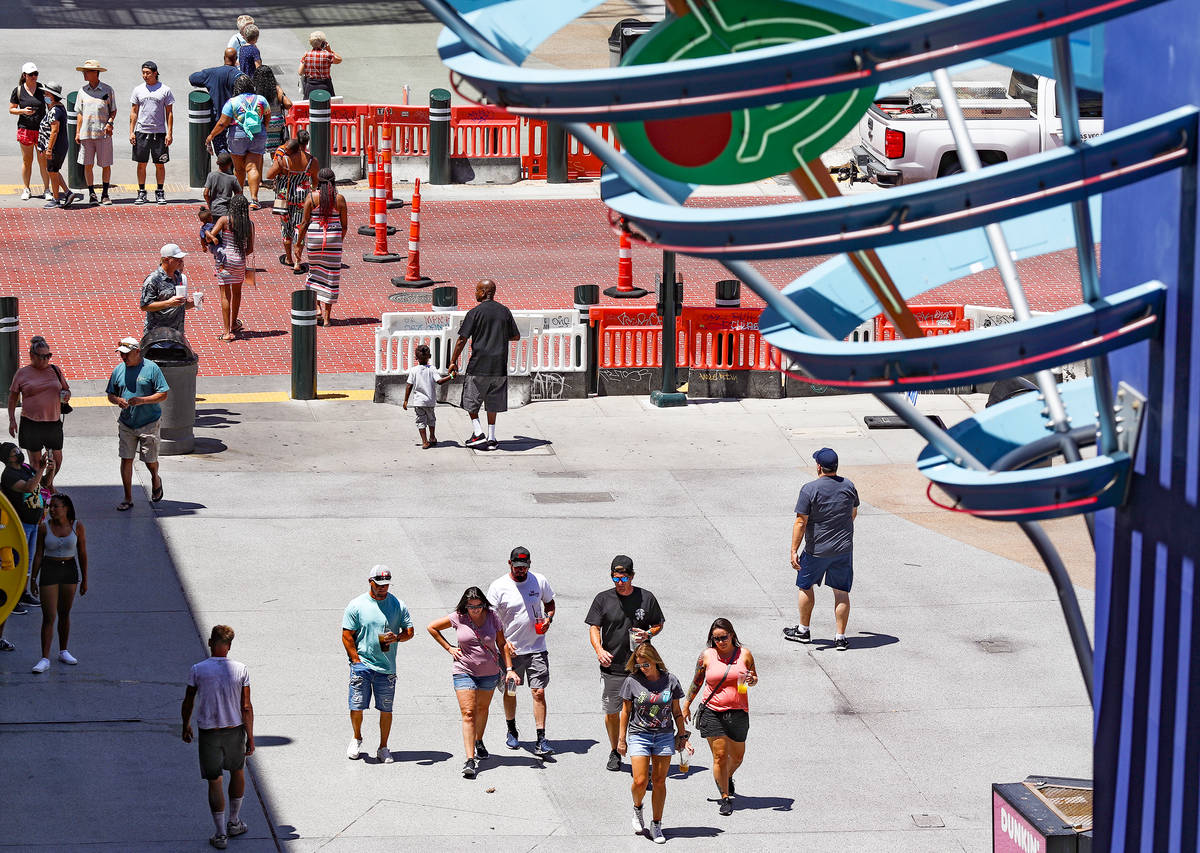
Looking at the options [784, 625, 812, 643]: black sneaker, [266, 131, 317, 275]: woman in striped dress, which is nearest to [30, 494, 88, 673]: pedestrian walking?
[784, 625, 812, 643]: black sneaker

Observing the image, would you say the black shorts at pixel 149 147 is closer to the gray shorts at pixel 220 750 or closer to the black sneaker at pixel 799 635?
the black sneaker at pixel 799 635

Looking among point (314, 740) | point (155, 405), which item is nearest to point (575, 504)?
point (155, 405)

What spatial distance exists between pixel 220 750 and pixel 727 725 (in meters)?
3.14

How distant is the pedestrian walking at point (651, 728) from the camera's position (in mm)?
12500

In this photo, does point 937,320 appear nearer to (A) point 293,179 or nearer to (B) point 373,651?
(A) point 293,179

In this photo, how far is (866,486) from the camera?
756 inches

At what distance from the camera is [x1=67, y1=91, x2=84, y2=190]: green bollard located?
28.2 meters

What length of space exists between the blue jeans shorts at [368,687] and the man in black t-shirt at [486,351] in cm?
671

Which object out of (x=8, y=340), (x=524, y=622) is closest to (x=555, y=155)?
(x=8, y=340)

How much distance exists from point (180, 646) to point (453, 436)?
240 inches

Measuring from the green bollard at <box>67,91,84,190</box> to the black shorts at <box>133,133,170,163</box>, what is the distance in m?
0.86

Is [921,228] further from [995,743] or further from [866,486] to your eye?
[866,486]

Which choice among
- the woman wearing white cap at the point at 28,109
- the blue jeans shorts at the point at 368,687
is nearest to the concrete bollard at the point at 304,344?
the blue jeans shorts at the point at 368,687

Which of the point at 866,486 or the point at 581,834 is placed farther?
the point at 866,486
